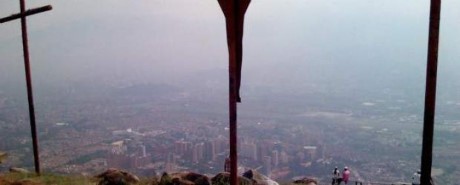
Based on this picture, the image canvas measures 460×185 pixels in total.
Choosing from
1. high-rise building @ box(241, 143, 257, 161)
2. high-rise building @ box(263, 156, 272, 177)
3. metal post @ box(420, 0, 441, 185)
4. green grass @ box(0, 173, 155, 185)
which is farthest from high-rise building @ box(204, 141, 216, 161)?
metal post @ box(420, 0, 441, 185)

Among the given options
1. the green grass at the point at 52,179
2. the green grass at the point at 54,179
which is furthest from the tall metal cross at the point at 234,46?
the green grass at the point at 52,179

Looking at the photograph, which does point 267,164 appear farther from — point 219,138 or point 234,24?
point 234,24

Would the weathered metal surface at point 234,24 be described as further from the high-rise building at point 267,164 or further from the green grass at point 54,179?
the high-rise building at point 267,164

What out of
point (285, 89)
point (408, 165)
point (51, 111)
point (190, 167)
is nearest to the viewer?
point (190, 167)

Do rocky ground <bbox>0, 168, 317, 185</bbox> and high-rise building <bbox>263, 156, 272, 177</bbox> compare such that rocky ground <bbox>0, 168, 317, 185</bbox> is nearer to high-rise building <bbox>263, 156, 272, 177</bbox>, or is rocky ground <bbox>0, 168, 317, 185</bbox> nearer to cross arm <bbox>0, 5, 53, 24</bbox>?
cross arm <bbox>0, 5, 53, 24</bbox>

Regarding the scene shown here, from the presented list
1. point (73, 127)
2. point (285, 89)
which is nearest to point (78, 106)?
point (73, 127)

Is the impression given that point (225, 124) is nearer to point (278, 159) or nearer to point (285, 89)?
point (278, 159)
